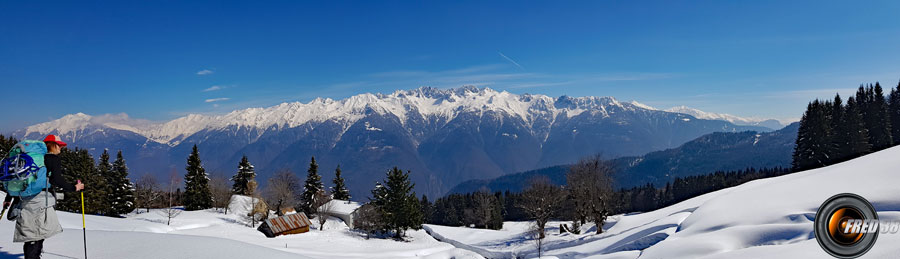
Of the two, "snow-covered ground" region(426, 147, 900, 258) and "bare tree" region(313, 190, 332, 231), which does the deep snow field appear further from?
"bare tree" region(313, 190, 332, 231)

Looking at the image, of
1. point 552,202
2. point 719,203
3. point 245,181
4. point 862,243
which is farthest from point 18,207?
point 245,181

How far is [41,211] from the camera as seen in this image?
8039 mm

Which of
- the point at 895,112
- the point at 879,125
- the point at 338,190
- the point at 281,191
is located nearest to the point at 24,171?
the point at 281,191

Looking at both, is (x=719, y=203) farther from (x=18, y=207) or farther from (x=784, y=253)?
(x=18, y=207)

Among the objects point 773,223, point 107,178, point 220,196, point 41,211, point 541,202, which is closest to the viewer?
point 41,211

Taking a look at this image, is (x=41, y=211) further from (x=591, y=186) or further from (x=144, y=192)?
(x=144, y=192)

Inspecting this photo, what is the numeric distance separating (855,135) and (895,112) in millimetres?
21183

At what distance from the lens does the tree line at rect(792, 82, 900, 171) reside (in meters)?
56.8

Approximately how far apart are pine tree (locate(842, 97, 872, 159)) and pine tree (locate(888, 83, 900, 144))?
13.5m

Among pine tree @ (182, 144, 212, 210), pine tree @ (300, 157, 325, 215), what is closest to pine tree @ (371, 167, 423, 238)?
pine tree @ (300, 157, 325, 215)

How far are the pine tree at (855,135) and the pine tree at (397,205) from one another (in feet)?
195

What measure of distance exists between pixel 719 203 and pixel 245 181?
68060 millimetres

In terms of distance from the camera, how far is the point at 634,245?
24891mm

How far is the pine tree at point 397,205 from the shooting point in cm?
5694
